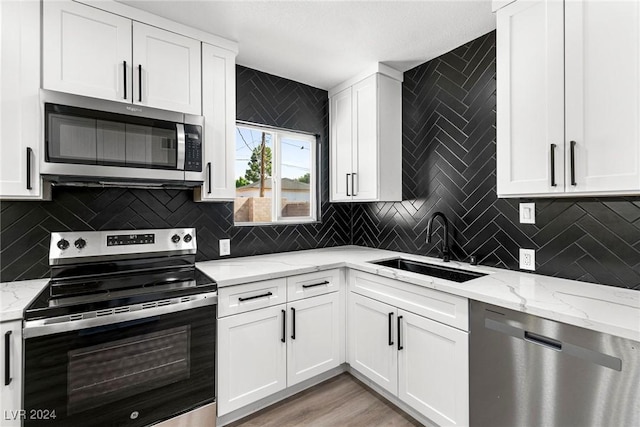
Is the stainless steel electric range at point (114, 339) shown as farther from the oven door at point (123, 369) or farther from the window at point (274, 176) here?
the window at point (274, 176)

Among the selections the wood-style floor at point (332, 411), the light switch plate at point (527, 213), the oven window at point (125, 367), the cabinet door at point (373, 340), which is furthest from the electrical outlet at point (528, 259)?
the oven window at point (125, 367)

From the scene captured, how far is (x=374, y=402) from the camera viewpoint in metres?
2.13

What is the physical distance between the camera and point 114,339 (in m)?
1.47

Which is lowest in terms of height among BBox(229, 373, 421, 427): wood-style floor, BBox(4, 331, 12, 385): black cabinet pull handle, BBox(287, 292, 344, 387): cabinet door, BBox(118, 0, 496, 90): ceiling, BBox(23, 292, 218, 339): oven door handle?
BBox(229, 373, 421, 427): wood-style floor

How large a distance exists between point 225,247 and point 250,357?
90 centimetres

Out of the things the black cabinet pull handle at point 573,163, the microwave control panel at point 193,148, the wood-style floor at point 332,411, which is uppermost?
the microwave control panel at point 193,148

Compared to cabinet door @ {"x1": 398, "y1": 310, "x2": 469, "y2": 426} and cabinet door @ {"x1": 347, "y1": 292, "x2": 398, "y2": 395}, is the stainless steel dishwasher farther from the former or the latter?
cabinet door @ {"x1": 347, "y1": 292, "x2": 398, "y2": 395}

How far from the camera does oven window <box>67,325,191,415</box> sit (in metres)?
1.40

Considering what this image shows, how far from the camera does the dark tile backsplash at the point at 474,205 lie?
163 cm

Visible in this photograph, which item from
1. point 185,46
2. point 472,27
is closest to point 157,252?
point 185,46

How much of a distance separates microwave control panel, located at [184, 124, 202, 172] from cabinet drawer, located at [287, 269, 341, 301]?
3.19ft

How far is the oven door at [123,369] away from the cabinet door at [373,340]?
1.06 m

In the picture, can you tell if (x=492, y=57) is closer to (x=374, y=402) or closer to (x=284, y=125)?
(x=284, y=125)

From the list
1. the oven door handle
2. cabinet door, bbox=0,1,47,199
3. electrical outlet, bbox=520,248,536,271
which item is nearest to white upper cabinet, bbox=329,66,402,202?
electrical outlet, bbox=520,248,536,271
